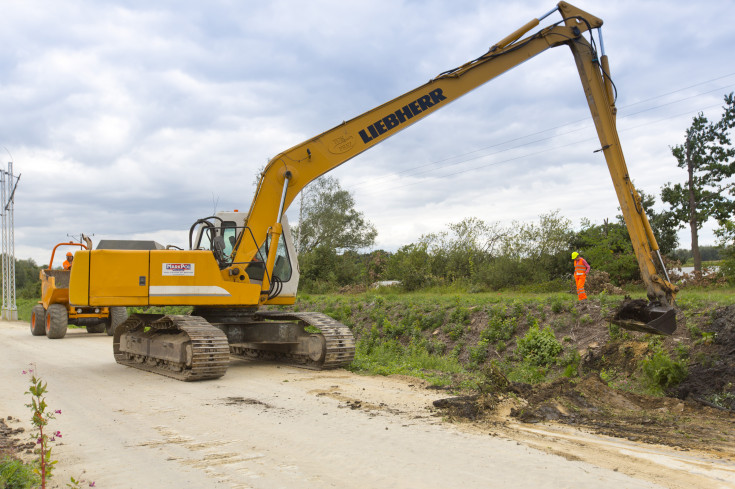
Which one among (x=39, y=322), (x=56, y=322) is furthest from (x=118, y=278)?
(x=39, y=322)

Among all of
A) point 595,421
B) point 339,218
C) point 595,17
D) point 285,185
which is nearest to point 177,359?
point 285,185

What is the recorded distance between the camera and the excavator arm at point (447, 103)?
25.6 ft

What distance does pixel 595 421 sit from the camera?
621cm

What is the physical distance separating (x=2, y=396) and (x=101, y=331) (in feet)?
45.4

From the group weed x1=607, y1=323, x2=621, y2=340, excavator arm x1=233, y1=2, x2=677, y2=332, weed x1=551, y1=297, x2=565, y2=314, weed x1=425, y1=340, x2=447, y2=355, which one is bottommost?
weed x1=425, y1=340, x2=447, y2=355

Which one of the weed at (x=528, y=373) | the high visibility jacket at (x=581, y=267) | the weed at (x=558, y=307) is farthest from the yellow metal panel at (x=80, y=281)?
the high visibility jacket at (x=581, y=267)

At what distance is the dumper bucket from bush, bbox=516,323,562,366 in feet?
7.33

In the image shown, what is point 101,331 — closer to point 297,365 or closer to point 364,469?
point 297,365

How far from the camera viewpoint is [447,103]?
9.64 m

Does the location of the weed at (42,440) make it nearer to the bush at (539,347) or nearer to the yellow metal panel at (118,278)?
the yellow metal panel at (118,278)

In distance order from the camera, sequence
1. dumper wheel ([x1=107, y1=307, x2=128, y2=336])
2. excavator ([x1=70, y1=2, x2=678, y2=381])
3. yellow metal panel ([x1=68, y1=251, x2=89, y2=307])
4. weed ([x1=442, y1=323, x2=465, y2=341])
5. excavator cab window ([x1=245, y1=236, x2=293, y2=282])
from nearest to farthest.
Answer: excavator ([x1=70, y1=2, x2=678, y2=381]), yellow metal panel ([x1=68, y1=251, x2=89, y2=307]), excavator cab window ([x1=245, y1=236, x2=293, y2=282]), weed ([x1=442, y1=323, x2=465, y2=341]), dumper wheel ([x1=107, y1=307, x2=128, y2=336])

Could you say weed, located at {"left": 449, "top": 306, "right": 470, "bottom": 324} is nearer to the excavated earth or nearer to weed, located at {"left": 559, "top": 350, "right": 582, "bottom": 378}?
weed, located at {"left": 559, "top": 350, "right": 582, "bottom": 378}

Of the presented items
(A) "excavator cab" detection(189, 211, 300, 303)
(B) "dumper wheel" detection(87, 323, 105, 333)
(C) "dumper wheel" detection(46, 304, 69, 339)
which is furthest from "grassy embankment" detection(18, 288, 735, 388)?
(B) "dumper wheel" detection(87, 323, 105, 333)

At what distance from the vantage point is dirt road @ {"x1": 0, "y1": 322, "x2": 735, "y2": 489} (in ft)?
14.7
